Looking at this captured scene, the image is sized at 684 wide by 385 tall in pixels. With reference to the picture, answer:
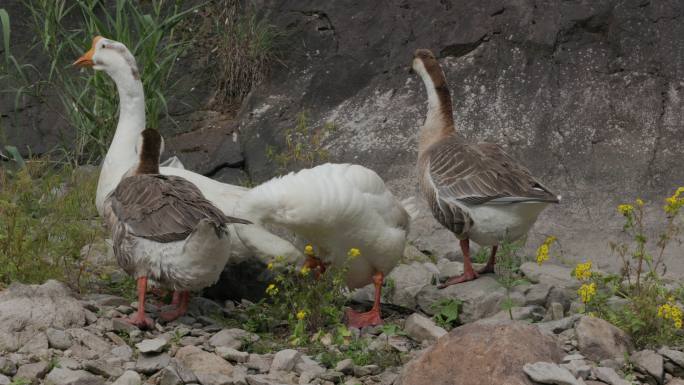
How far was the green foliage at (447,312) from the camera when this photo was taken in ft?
20.4

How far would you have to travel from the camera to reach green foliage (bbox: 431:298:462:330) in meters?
6.22

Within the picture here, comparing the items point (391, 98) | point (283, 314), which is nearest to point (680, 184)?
point (391, 98)

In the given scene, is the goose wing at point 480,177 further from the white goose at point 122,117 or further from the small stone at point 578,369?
the small stone at point 578,369

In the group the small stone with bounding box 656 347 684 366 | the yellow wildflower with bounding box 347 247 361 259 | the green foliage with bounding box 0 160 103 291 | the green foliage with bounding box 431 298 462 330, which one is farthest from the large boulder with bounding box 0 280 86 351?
the small stone with bounding box 656 347 684 366

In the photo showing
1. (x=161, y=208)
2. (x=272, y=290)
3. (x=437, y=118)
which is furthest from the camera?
(x=437, y=118)

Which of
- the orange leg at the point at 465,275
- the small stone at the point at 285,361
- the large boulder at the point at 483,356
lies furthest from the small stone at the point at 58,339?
the orange leg at the point at 465,275

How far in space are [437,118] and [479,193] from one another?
1.18 meters

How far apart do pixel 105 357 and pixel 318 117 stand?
5406mm

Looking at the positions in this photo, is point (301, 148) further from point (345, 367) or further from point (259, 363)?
point (345, 367)

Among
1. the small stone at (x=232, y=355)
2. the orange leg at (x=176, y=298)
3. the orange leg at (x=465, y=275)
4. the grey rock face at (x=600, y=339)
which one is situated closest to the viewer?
the grey rock face at (x=600, y=339)

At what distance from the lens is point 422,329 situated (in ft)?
19.1

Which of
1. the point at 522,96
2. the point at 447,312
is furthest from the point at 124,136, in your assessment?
the point at 522,96

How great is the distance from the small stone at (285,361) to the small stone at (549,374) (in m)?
1.37

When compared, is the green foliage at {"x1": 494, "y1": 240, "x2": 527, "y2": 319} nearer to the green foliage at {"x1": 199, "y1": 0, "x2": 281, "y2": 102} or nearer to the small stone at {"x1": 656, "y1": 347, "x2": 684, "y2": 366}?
the small stone at {"x1": 656, "y1": 347, "x2": 684, "y2": 366}
